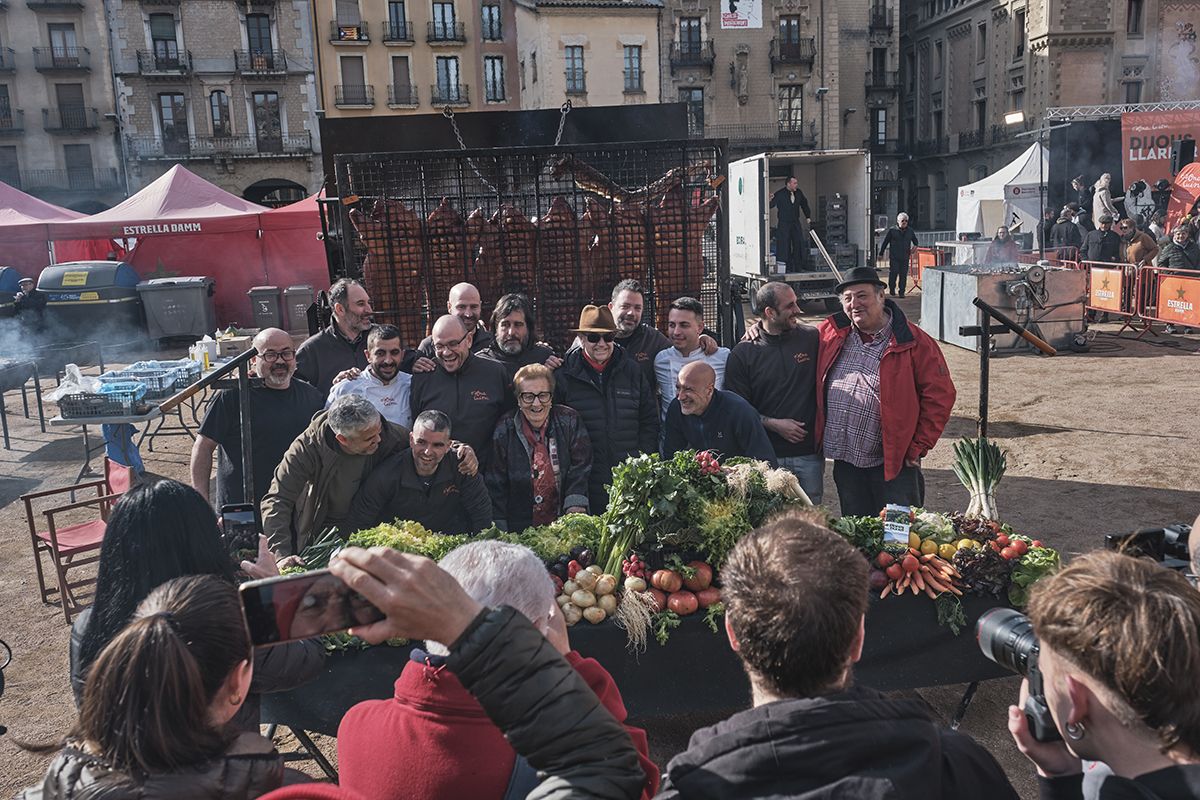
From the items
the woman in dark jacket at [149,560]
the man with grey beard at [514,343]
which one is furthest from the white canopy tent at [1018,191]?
the woman in dark jacket at [149,560]

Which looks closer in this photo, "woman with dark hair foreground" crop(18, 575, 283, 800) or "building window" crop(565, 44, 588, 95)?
"woman with dark hair foreground" crop(18, 575, 283, 800)

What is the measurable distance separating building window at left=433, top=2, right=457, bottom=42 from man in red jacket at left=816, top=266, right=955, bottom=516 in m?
42.5

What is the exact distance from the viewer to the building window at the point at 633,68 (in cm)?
4041

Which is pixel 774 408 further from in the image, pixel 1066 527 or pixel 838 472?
pixel 1066 527

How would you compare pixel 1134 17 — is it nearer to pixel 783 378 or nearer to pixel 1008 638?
pixel 783 378

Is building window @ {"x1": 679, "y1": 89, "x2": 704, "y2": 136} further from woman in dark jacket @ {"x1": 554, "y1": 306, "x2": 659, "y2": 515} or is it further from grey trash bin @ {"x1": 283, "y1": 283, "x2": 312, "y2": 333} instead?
woman in dark jacket @ {"x1": 554, "y1": 306, "x2": 659, "y2": 515}

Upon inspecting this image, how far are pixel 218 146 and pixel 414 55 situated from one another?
1016cm

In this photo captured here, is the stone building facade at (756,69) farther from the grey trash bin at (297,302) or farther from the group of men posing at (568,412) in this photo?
the group of men posing at (568,412)

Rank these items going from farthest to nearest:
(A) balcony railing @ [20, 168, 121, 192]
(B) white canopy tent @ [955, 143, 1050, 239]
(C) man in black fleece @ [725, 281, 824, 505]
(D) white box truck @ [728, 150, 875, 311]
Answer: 1. (A) balcony railing @ [20, 168, 121, 192]
2. (B) white canopy tent @ [955, 143, 1050, 239]
3. (D) white box truck @ [728, 150, 875, 311]
4. (C) man in black fleece @ [725, 281, 824, 505]

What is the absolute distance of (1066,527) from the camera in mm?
7281

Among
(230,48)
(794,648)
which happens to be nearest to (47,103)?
(230,48)

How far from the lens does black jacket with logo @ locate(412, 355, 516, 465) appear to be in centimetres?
561

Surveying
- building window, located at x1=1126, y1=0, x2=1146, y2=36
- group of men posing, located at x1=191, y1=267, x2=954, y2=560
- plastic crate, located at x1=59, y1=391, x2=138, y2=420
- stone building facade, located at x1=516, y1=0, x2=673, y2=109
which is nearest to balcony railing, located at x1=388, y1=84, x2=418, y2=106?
stone building facade, located at x1=516, y1=0, x2=673, y2=109

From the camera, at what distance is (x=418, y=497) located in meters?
4.89
